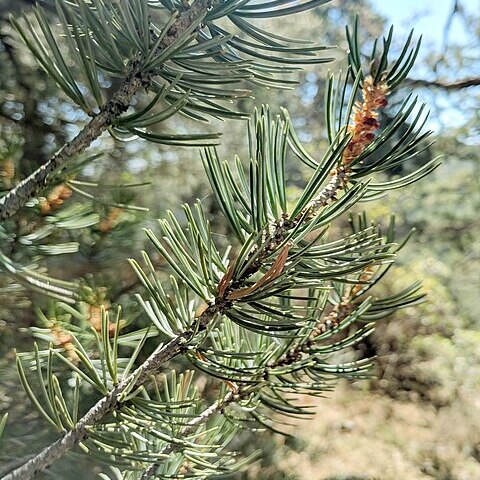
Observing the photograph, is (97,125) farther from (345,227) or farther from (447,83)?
(345,227)

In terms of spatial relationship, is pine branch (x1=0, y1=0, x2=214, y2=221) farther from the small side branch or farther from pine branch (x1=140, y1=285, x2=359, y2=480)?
the small side branch

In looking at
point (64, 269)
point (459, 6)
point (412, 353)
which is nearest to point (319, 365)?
point (64, 269)

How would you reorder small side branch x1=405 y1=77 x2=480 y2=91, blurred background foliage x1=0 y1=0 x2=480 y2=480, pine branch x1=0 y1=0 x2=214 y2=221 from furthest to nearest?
small side branch x1=405 y1=77 x2=480 y2=91 → blurred background foliage x1=0 y1=0 x2=480 y2=480 → pine branch x1=0 y1=0 x2=214 y2=221

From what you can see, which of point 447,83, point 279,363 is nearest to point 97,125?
point 279,363

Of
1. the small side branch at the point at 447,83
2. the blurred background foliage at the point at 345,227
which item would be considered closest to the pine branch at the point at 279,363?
the blurred background foliage at the point at 345,227

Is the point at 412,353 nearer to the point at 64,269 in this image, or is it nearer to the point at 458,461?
the point at 458,461

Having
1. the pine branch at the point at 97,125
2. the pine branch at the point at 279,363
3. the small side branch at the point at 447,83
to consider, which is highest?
the small side branch at the point at 447,83

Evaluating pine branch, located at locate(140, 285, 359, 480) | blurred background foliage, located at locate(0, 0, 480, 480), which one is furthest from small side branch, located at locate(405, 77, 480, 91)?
pine branch, located at locate(140, 285, 359, 480)

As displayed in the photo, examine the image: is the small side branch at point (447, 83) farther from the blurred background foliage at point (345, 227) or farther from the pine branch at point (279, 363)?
the pine branch at point (279, 363)
